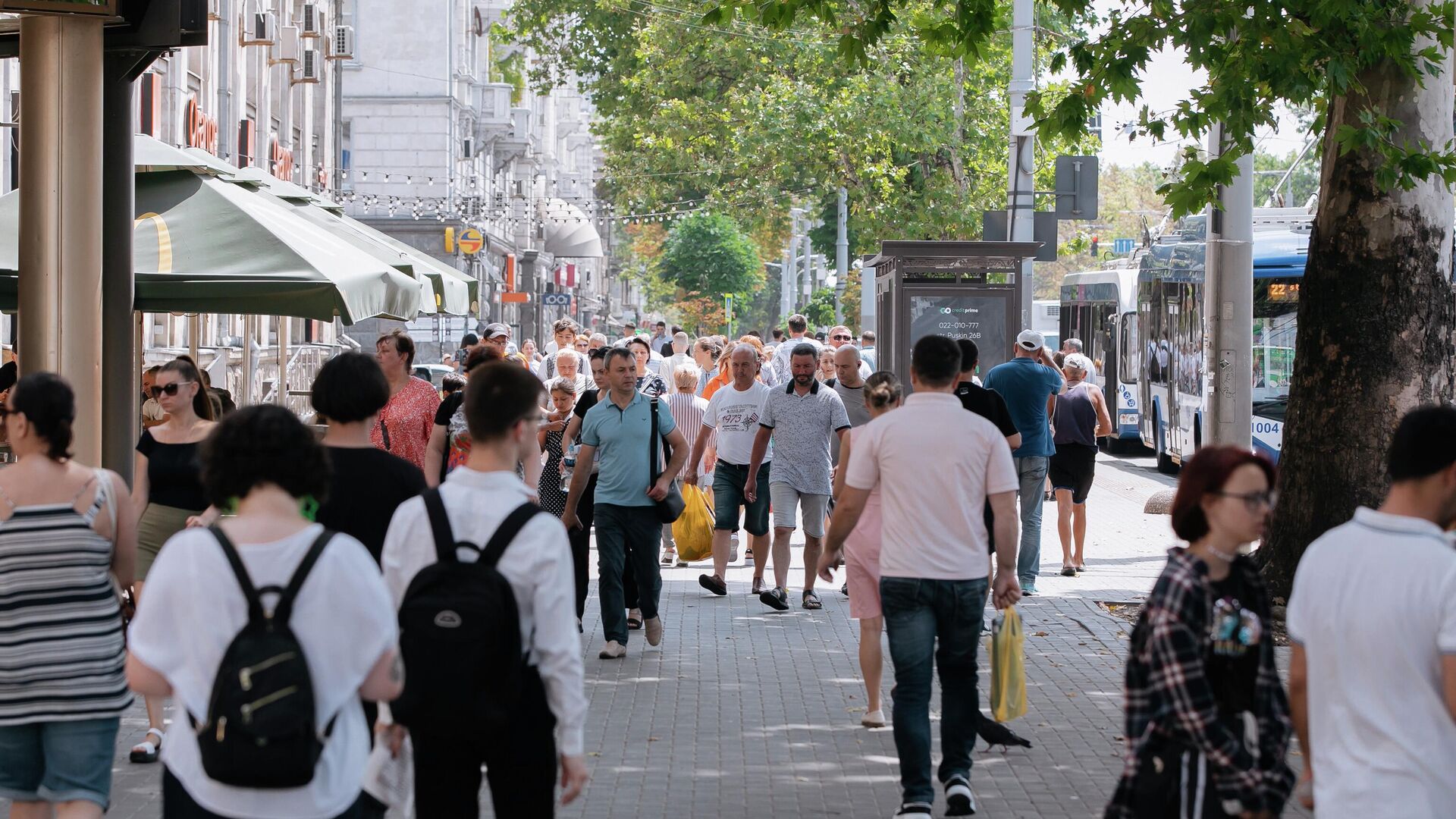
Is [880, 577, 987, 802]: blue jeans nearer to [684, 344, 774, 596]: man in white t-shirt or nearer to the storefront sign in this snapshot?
[684, 344, 774, 596]: man in white t-shirt

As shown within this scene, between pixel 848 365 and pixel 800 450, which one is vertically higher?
pixel 848 365

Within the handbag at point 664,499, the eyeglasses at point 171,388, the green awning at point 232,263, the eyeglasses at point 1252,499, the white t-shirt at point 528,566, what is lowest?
the handbag at point 664,499

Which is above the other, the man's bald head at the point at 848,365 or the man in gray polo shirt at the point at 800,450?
the man's bald head at the point at 848,365

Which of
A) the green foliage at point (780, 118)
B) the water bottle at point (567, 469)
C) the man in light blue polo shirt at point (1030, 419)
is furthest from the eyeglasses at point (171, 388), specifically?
the green foliage at point (780, 118)

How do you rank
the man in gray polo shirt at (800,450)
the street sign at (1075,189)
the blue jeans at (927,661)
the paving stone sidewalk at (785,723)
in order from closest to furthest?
1. the blue jeans at (927,661)
2. the paving stone sidewalk at (785,723)
3. the man in gray polo shirt at (800,450)
4. the street sign at (1075,189)

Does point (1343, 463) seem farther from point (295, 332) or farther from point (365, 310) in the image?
point (295, 332)

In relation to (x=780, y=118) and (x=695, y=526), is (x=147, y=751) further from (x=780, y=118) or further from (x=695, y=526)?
(x=780, y=118)

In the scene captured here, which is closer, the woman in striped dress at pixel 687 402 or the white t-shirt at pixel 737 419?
the white t-shirt at pixel 737 419

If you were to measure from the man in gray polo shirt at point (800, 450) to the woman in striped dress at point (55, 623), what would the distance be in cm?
709

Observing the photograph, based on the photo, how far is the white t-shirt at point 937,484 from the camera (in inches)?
251

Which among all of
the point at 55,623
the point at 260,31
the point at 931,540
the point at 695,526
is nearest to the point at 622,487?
the point at 695,526

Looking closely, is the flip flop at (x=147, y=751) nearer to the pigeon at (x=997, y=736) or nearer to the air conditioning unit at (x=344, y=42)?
the pigeon at (x=997, y=736)

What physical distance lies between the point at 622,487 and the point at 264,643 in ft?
21.5

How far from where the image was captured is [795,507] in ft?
39.5
